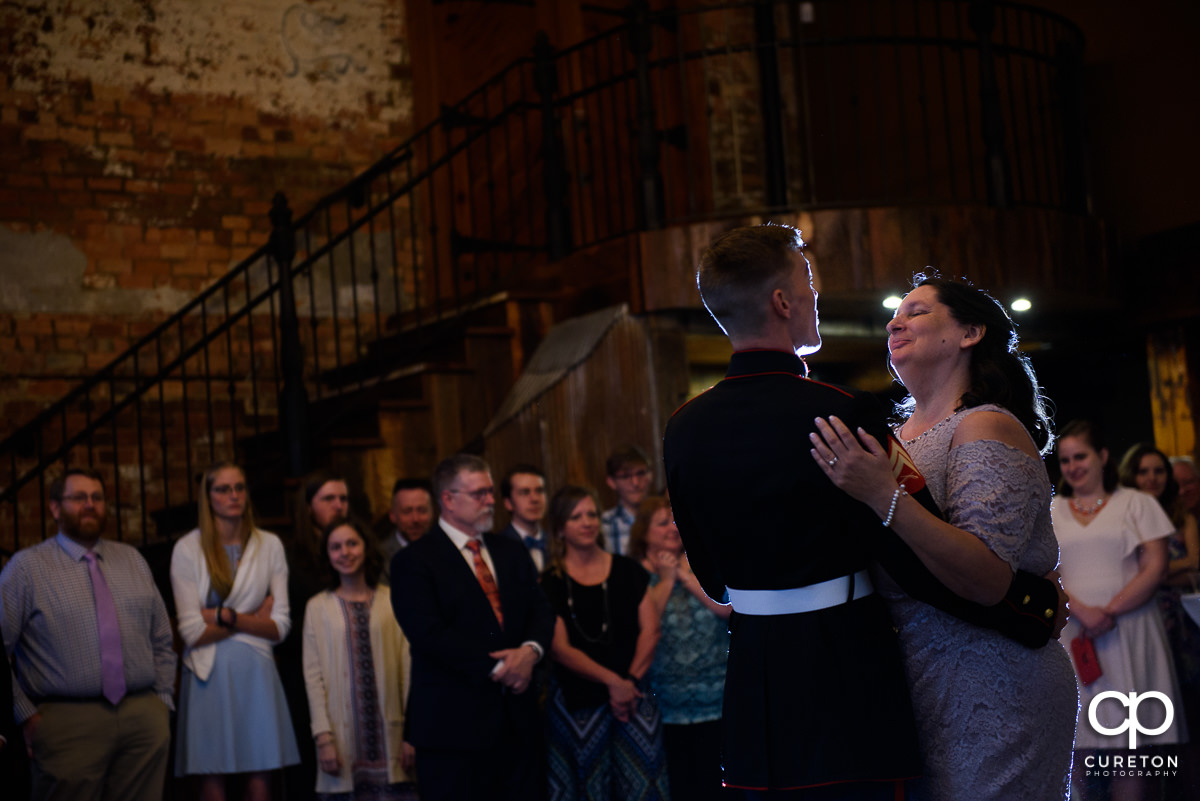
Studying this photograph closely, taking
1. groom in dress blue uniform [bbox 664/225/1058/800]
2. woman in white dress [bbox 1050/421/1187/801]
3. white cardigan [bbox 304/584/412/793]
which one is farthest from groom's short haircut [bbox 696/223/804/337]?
woman in white dress [bbox 1050/421/1187/801]

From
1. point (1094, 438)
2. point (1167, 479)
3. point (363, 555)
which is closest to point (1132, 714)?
point (1094, 438)

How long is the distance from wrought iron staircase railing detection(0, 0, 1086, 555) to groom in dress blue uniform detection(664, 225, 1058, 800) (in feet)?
12.5

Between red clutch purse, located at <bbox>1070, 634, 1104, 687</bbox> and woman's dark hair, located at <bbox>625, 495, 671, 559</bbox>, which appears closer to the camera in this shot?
red clutch purse, located at <bbox>1070, 634, 1104, 687</bbox>

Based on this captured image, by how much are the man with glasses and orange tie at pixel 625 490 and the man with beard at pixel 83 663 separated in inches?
69.2

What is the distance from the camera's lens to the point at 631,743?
156 inches

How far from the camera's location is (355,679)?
4.27 m

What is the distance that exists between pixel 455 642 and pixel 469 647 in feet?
0.14

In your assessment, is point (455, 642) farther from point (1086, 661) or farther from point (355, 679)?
point (1086, 661)

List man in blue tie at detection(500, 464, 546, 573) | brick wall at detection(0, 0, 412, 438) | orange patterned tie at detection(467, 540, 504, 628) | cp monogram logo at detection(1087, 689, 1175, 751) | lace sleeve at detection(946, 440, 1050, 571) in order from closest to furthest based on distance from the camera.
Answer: lace sleeve at detection(946, 440, 1050, 571), orange patterned tie at detection(467, 540, 504, 628), cp monogram logo at detection(1087, 689, 1175, 751), man in blue tie at detection(500, 464, 546, 573), brick wall at detection(0, 0, 412, 438)

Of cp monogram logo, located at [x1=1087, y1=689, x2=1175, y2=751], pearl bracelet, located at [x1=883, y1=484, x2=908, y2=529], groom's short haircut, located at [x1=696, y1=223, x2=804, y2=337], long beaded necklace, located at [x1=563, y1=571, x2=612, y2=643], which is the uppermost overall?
groom's short haircut, located at [x1=696, y1=223, x2=804, y2=337]

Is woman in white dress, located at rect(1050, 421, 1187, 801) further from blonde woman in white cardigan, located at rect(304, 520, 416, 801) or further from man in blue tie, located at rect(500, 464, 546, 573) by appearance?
blonde woman in white cardigan, located at rect(304, 520, 416, 801)

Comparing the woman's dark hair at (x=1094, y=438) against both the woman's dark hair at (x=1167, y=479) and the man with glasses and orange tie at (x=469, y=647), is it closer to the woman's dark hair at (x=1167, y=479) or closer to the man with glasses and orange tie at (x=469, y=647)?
the woman's dark hair at (x=1167, y=479)

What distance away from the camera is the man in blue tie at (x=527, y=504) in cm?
461

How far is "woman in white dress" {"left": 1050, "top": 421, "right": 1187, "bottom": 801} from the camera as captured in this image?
415 centimetres
